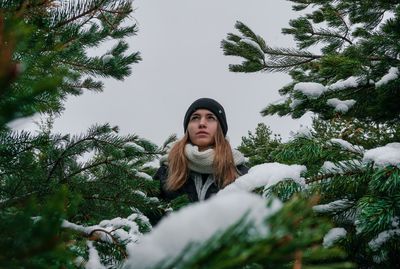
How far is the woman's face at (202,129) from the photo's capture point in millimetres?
4125

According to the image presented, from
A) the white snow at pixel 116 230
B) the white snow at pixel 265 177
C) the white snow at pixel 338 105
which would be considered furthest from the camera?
the white snow at pixel 338 105

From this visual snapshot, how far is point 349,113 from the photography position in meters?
3.38

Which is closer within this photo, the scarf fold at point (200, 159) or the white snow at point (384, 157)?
the white snow at point (384, 157)

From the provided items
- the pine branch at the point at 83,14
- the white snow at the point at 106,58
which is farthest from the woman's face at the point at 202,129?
the pine branch at the point at 83,14

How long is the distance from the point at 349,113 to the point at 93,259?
263 cm

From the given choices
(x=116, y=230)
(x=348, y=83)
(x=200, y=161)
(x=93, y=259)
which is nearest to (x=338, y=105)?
(x=348, y=83)

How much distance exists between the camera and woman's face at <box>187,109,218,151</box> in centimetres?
412

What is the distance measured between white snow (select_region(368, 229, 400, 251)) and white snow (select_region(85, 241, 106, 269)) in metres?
1.11

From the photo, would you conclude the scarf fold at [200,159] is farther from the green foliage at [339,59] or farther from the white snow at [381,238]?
the white snow at [381,238]

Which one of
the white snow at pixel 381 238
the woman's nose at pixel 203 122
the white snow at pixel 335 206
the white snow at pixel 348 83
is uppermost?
the woman's nose at pixel 203 122

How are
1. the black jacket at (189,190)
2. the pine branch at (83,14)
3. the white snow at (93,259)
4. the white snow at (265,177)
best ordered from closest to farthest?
the white snow at (93,259) < the white snow at (265,177) < the pine branch at (83,14) < the black jacket at (189,190)

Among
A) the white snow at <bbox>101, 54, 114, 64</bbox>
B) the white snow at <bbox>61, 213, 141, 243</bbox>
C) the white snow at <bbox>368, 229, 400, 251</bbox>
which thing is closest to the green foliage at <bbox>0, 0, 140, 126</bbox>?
the white snow at <bbox>101, 54, 114, 64</bbox>

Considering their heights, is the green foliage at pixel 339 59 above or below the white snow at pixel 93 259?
above

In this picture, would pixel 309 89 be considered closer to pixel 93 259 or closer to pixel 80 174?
pixel 80 174
